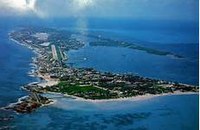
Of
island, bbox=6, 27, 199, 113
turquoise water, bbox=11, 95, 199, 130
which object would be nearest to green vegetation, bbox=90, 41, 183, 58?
island, bbox=6, 27, 199, 113

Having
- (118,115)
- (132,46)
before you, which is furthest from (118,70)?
(118,115)

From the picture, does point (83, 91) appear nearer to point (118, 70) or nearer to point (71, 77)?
point (71, 77)

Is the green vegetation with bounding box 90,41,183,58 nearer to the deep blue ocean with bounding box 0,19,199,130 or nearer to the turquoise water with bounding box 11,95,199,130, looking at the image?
the deep blue ocean with bounding box 0,19,199,130

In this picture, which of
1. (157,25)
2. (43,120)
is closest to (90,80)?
(43,120)

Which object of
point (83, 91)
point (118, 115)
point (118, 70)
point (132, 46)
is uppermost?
point (132, 46)

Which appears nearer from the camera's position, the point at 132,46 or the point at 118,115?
the point at 118,115

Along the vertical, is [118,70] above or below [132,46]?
below
